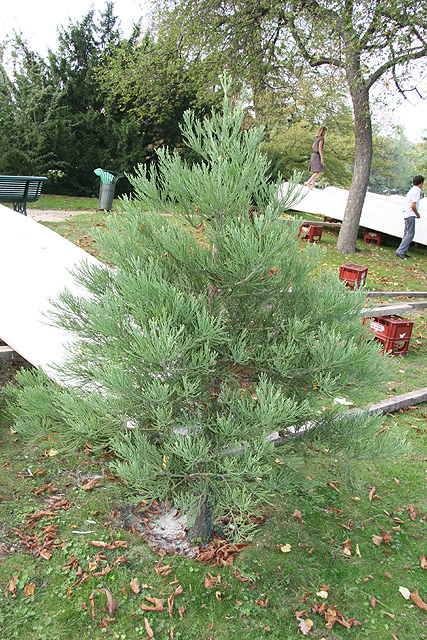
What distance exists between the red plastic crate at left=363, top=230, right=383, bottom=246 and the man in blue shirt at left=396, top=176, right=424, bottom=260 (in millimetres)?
1570

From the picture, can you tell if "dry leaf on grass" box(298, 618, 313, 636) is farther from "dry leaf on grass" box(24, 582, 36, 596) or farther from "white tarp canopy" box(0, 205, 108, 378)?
"white tarp canopy" box(0, 205, 108, 378)

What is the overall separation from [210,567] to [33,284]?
3148 millimetres

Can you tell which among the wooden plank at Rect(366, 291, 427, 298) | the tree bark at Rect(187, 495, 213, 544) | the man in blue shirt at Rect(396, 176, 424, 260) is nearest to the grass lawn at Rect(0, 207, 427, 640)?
the tree bark at Rect(187, 495, 213, 544)

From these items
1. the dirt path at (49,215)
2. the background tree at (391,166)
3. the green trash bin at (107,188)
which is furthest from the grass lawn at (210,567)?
the background tree at (391,166)

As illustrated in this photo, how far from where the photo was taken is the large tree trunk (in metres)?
11.7

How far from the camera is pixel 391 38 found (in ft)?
35.4

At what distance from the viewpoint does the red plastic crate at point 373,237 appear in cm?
→ 1576

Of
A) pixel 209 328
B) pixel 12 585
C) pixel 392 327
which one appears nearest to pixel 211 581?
pixel 12 585

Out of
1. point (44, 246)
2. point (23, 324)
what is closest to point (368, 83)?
point (44, 246)

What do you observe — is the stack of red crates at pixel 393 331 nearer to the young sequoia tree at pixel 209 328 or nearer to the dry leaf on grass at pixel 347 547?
the dry leaf on grass at pixel 347 547

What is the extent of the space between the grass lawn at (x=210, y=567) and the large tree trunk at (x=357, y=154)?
9.74 meters

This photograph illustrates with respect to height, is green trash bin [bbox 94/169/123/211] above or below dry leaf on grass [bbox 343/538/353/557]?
above

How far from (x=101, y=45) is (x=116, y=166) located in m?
5.43

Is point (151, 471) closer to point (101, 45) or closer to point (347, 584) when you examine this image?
point (347, 584)
